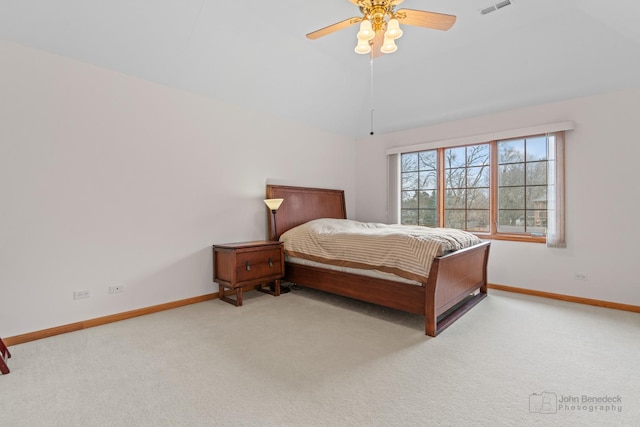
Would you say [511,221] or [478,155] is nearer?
[511,221]

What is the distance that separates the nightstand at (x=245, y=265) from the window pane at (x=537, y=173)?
11.2 feet

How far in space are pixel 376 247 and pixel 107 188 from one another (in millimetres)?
2744

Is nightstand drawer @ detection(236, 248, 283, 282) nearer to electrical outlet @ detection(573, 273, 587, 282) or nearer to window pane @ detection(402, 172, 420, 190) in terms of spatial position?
window pane @ detection(402, 172, 420, 190)

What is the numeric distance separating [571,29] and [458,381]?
3.63m

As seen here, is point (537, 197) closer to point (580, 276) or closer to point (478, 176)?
point (478, 176)

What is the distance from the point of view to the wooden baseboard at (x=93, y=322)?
2574 millimetres

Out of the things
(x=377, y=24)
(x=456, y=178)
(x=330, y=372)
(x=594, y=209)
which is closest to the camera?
(x=330, y=372)

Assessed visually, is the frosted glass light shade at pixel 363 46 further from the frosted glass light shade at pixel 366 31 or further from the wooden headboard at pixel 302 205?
the wooden headboard at pixel 302 205

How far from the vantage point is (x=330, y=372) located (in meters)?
2.10

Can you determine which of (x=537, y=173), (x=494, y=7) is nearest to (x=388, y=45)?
(x=494, y=7)

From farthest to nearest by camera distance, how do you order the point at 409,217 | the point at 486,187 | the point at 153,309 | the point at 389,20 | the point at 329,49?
1. the point at 409,217
2. the point at 486,187
3. the point at 329,49
4. the point at 153,309
5. the point at 389,20

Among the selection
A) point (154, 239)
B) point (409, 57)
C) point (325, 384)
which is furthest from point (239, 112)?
point (325, 384)

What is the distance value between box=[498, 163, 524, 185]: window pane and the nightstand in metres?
3.22

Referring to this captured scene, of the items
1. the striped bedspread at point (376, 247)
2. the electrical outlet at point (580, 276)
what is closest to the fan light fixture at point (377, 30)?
the striped bedspread at point (376, 247)
